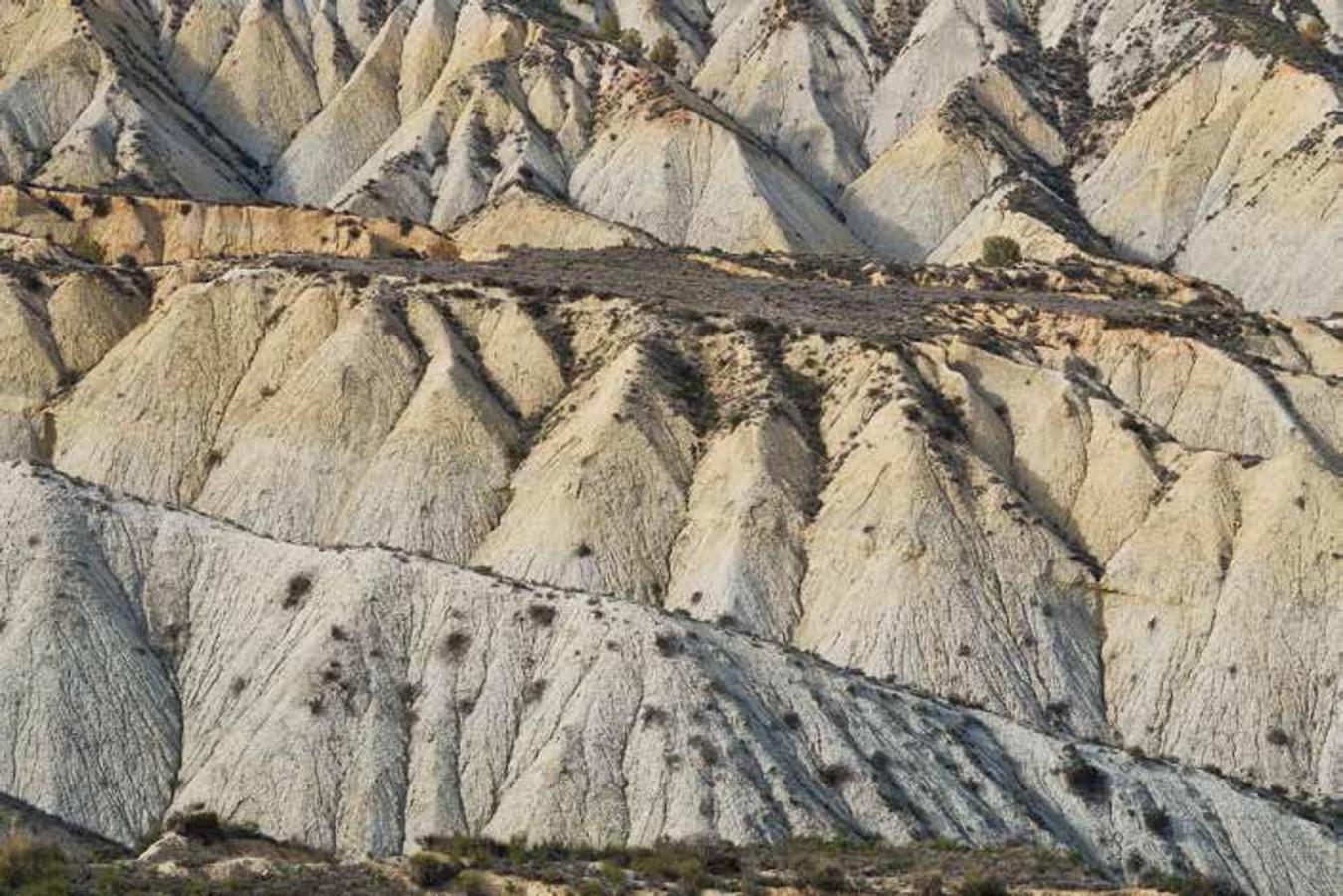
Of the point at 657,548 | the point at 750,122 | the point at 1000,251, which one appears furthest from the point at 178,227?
the point at 750,122

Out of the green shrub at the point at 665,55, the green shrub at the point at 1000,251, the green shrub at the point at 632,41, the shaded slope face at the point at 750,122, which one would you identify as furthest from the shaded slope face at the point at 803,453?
the green shrub at the point at 665,55

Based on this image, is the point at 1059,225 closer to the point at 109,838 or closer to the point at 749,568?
the point at 749,568

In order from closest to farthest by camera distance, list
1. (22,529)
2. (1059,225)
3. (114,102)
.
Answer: (22,529), (1059,225), (114,102)

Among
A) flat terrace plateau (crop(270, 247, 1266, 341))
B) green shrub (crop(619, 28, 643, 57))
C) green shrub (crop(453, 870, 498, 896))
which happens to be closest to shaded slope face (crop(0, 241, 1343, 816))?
flat terrace plateau (crop(270, 247, 1266, 341))

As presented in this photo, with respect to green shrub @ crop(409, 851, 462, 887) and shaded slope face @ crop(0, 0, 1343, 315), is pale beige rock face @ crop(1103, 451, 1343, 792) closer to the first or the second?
green shrub @ crop(409, 851, 462, 887)

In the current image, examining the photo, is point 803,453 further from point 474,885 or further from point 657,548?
point 474,885

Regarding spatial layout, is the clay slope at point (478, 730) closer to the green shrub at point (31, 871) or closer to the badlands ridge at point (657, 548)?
the badlands ridge at point (657, 548)

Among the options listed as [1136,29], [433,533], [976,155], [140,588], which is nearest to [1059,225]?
[976,155]
